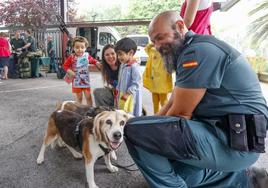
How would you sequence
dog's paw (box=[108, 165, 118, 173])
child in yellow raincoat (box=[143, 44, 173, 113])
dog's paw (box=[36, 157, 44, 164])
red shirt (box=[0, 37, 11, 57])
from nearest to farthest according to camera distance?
dog's paw (box=[108, 165, 118, 173]) < dog's paw (box=[36, 157, 44, 164]) < child in yellow raincoat (box=[143, 44, 173, 113]) < red shirt (box=[0, 37, 11, 57])

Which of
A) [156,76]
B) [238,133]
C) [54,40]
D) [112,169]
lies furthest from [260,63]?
[238,133]

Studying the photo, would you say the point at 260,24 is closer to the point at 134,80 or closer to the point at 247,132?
the point at 134,80

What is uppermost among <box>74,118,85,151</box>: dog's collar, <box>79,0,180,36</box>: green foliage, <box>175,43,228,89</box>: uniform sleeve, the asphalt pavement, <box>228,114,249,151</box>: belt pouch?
<box>79,0,180,36</box>: green foliage

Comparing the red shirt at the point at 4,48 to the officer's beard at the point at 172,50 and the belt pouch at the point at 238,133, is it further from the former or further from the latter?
the belt pouch at the point at 238,133

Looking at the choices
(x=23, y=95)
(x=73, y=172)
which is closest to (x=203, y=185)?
(x=73, y=172)

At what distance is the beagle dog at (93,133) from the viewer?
230 centimetres

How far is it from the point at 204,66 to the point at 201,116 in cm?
37

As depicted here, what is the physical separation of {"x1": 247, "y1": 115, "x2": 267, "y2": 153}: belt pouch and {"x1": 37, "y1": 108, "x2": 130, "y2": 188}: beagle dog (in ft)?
2.93

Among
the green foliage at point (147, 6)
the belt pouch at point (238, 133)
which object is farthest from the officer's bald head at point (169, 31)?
the green foliage at point (147, 6)

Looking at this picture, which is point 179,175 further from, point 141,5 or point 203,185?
point 141,5

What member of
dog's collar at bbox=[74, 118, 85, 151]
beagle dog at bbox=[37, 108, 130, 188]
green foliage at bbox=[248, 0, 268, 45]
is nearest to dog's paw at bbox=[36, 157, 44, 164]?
beagle dog at bbox=[37, 108, 130, 188]

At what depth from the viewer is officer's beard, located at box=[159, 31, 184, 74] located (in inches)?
75.9

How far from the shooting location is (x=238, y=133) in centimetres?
177

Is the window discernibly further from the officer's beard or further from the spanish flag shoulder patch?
the spanish flag shoulder patch
